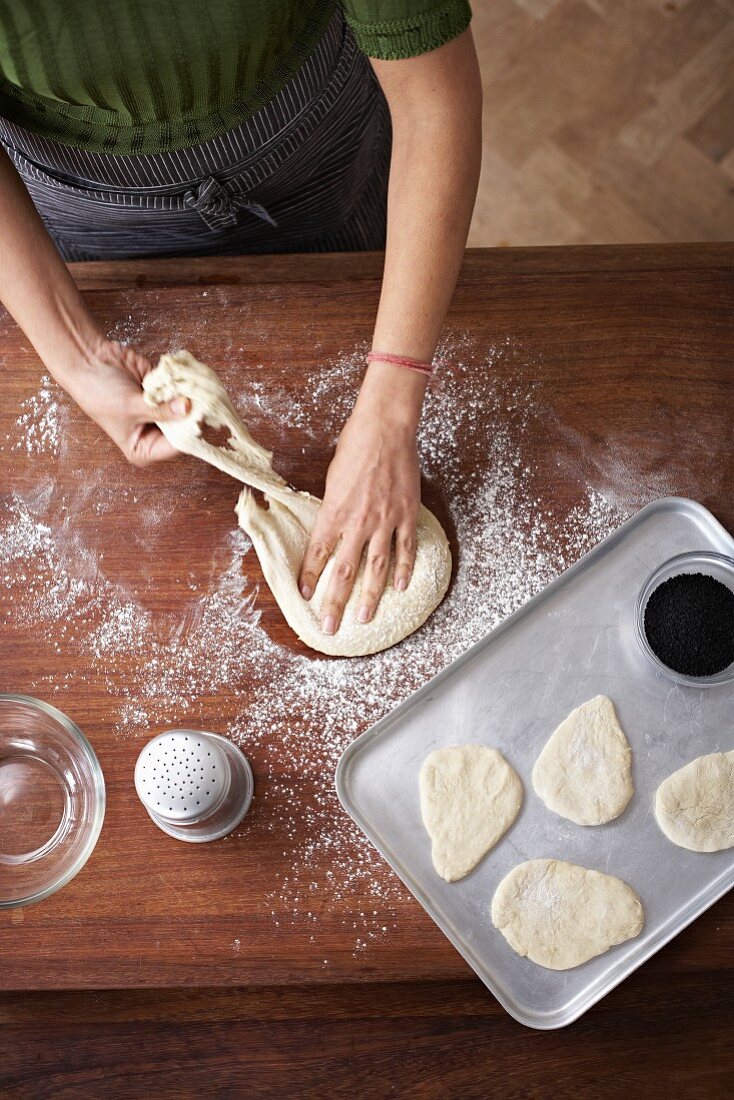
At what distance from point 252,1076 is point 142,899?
37 centimetres

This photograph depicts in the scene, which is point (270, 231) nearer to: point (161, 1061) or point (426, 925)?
point (426, 925)

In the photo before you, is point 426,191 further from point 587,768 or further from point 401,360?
point 587,768

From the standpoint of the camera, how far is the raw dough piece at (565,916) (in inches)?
31.5

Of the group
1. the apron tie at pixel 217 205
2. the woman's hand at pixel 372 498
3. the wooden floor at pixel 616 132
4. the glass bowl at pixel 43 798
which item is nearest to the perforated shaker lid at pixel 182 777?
the glass bowl at pixel 43 798

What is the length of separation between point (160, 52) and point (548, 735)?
0.68m

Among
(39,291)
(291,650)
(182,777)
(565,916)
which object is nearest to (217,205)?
(39,291)

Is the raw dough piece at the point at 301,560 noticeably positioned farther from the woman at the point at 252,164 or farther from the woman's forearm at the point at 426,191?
the woman's forearm at the point at 426,191

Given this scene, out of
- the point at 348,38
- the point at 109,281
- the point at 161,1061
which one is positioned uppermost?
the point at 348,38

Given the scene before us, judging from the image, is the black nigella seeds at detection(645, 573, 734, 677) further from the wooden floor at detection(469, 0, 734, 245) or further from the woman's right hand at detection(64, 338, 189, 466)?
the wooden floor at detection(469, 0, 734, 245)

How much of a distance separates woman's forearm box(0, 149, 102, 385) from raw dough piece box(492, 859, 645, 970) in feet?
2.21

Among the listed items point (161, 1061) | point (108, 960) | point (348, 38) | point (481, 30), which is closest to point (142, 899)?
point (108, 960)

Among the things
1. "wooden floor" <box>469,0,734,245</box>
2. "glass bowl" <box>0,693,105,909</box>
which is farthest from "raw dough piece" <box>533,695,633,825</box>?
"wooden floor" <box>469,0,734,245</box>

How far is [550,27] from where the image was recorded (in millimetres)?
1595

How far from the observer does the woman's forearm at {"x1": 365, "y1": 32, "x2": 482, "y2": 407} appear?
71 cm
